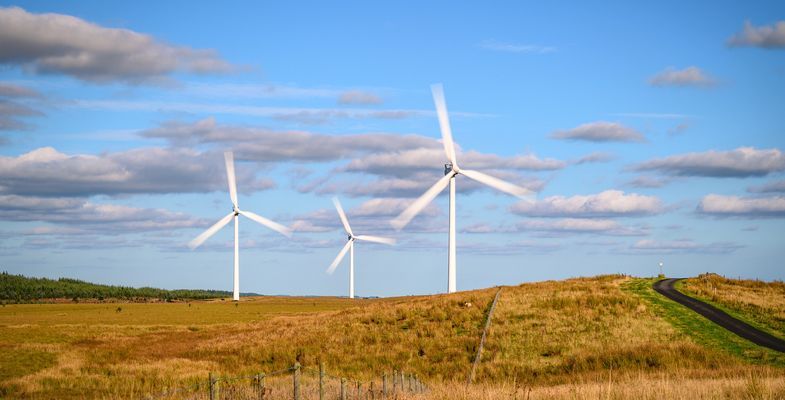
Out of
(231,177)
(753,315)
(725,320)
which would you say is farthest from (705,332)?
(231,177)

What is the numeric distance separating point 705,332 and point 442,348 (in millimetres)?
17111

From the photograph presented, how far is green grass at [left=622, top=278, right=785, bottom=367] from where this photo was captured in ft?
141

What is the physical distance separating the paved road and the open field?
5.17 ft

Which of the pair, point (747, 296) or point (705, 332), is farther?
point (747, 296)

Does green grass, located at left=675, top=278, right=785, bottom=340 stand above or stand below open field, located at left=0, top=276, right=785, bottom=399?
above

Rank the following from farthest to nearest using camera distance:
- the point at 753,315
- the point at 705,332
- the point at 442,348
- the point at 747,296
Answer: the point at 747,296 → the point at 753,315 → the point at 442,348 → the point at 705,332


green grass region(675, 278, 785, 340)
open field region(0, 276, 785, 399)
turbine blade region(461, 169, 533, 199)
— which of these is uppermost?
turbine blade region(461, 169, 533, 199)

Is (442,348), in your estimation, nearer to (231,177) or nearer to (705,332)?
(705,332)

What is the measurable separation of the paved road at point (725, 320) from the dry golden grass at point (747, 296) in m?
1.04

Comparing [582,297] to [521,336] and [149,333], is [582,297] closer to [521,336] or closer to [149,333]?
[521,336]

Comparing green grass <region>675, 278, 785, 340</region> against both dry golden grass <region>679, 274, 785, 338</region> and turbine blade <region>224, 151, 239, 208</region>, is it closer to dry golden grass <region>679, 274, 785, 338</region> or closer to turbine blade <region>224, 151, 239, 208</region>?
dry golden grass <region>679, 274, 785, 338</region>

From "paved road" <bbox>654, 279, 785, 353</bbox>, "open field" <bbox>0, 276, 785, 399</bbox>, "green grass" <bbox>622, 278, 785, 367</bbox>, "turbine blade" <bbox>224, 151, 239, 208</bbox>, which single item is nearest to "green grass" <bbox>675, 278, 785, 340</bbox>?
"paved road" <bbox>654, 279, 785, 353</bbox>

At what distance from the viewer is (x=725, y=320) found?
55.2m

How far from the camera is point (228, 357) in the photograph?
58.8 metres
